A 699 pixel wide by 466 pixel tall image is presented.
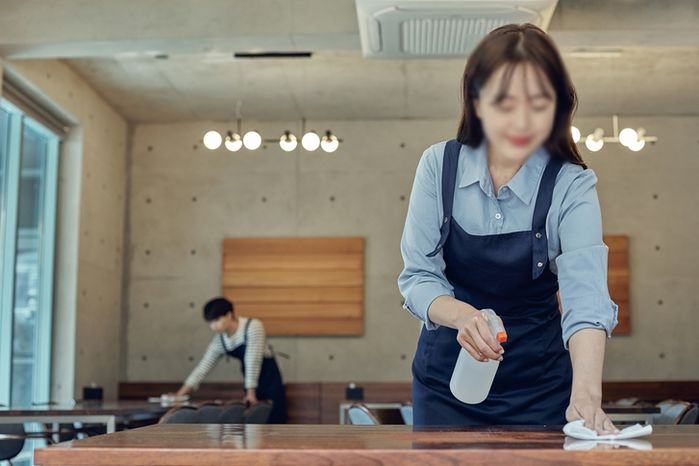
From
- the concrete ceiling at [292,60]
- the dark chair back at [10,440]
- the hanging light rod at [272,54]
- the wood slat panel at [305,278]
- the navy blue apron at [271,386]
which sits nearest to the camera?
the dark chair back at [10,440]

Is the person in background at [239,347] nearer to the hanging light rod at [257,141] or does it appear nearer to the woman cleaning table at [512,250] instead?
the hanging light rod at [257,141]

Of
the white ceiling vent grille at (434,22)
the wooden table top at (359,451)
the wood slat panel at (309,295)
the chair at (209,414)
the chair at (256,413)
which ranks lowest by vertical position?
the chair at (256,413)

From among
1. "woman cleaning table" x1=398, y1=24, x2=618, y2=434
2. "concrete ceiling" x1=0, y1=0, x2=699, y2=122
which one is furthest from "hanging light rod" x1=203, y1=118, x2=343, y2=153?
"woman cleaning table" x1=398, y1=24, x2=618, y2=434

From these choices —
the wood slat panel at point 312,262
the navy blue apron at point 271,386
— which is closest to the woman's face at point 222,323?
the navy blue apron at point 271,386

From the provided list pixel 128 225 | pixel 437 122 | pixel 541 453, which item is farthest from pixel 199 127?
pixel 541 453

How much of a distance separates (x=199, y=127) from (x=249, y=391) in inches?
127

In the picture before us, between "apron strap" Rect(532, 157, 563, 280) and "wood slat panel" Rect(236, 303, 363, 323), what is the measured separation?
8191 millimetres

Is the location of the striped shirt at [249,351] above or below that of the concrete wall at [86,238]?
below

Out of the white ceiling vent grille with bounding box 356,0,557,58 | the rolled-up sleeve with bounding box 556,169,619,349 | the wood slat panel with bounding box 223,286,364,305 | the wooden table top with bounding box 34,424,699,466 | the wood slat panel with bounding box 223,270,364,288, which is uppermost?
the white ceiling vent grille with bounding box 356,0,557,58

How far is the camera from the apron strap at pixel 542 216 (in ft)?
5.86

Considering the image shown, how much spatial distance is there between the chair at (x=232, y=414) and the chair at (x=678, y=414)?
217 cm

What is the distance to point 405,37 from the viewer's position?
6.07 m

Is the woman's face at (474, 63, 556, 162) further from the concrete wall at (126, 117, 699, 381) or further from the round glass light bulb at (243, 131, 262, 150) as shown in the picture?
the concrete wall at (126, 117, 699, 381)

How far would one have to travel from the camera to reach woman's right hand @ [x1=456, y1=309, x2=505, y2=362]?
1585mm
